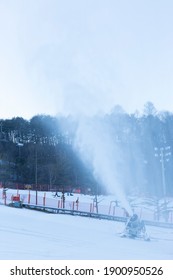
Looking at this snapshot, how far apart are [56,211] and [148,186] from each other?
120 ft

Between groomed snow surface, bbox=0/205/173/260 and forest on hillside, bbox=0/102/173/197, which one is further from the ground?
forest on hillside, bbox=0/102/173/197

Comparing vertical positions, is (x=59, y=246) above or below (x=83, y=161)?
below

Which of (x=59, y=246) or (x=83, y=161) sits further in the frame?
(x=83, y=161)

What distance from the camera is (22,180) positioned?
72.4 m

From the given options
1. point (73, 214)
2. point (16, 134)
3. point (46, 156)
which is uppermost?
point (16, 134)

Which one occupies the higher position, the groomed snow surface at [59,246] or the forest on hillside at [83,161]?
the forest on hillside at [83,161]

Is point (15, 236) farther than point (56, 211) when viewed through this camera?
No

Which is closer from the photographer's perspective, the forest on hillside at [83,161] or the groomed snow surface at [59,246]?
the groomed snow surface at [59,246]

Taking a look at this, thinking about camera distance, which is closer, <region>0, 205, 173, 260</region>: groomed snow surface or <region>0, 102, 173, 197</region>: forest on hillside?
<region>0, 205, 173, 260</region>: groomed snow surface
